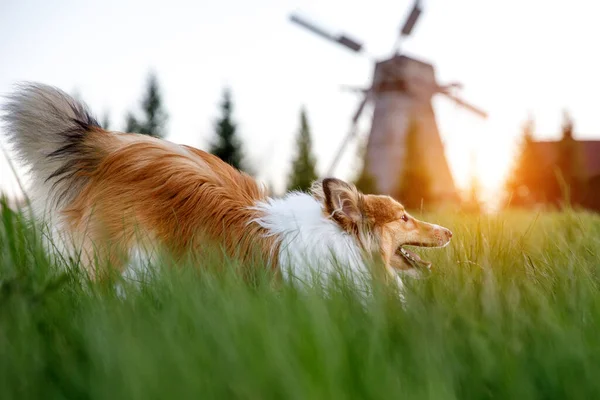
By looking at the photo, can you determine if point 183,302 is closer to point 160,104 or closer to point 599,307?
point 599,307

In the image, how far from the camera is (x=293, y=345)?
5.24 feet

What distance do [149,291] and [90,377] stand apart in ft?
3.30

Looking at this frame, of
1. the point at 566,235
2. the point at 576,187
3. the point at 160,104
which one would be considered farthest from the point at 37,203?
the point at 576,187

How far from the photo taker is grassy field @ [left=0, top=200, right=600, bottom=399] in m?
1.39

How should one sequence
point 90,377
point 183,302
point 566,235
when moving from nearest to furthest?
point 90,377 → point 183,302 → point 566,235

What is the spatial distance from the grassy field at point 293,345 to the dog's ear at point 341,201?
181cm

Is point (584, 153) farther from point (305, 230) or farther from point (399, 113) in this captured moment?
point (305, 230)

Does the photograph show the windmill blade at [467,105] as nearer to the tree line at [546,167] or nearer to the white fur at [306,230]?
the tree line at [546,167]

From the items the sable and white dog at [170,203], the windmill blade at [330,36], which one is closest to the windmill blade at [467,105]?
the windmill blade at [330,36]

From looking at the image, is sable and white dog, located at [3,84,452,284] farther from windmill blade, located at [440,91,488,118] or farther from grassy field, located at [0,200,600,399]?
windmill blade, located at [440,91,488,118]

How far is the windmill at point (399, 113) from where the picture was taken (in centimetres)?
2536

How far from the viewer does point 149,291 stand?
249 cm

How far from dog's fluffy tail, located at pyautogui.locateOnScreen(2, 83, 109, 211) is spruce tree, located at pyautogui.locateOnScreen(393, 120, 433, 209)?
72.7 ft

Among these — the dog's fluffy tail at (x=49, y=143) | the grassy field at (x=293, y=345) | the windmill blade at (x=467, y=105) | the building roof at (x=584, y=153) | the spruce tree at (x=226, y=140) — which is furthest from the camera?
the building roof at (x=584, y=153)
